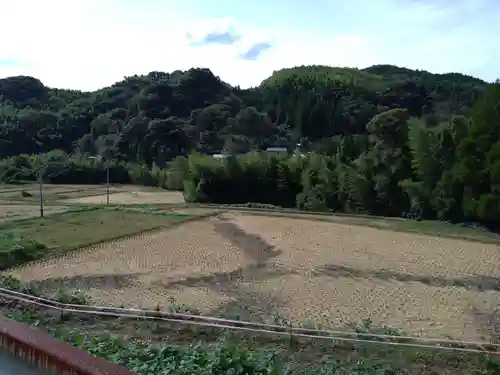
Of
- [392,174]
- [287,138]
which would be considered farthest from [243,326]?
[287,138]

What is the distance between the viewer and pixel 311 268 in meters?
13.2

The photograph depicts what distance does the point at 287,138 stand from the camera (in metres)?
53.8

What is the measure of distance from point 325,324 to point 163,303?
3222 millimetres

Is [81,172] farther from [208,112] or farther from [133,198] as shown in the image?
[208,112]

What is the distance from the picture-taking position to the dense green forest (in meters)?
19.6

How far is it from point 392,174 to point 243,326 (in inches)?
611

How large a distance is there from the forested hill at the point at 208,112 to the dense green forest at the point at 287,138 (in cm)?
15

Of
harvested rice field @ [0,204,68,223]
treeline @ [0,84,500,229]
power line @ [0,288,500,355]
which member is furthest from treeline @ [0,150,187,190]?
power line @ [0,288,500,355]

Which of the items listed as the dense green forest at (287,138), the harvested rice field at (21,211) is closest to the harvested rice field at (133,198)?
the dense green forest at (287,138)

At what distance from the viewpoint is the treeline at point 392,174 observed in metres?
18.1

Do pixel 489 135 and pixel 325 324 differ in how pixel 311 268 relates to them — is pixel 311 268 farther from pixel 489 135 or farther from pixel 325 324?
pixel 489 135

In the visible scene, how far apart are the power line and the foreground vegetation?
0.28 ft

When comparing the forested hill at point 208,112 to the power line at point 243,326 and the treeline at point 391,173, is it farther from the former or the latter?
the power line at point 243,326

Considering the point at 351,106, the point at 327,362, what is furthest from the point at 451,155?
the point at 351,106
